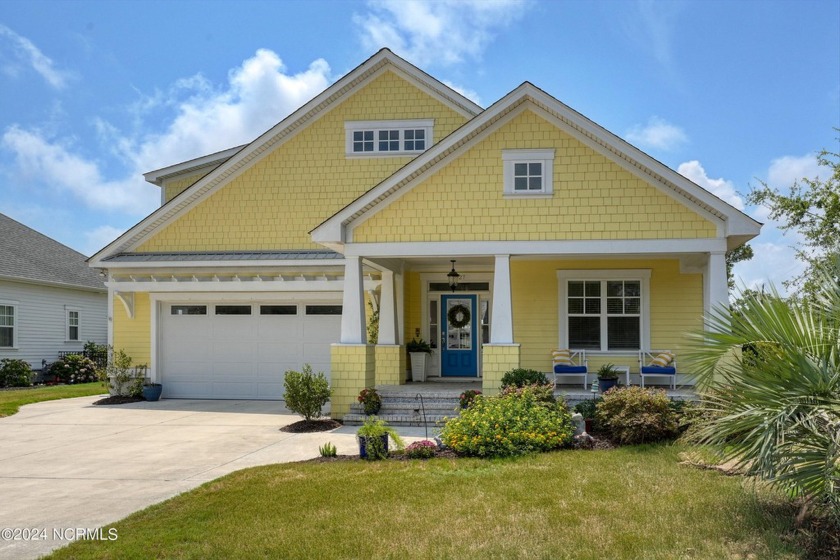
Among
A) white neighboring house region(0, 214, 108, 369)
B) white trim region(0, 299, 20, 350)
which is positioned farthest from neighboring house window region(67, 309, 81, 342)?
white trim region(0, 299, 20, 350)

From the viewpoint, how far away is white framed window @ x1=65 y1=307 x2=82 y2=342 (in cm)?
2859

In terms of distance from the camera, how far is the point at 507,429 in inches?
412

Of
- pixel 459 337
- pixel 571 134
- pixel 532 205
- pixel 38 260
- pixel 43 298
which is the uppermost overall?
pixel 571 134

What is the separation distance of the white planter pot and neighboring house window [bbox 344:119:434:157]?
210 inches

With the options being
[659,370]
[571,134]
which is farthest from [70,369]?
[659,370]

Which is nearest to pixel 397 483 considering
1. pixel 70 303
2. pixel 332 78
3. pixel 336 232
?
pixel 336 232

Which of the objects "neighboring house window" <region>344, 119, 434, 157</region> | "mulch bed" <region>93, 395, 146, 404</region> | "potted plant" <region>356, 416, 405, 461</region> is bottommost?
"mulch bed" <region>93, 395, 146, 404</region>

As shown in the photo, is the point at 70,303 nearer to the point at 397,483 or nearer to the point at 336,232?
the point at 336,232

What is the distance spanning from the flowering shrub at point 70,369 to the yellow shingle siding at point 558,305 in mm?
17810

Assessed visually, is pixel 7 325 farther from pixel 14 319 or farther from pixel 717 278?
pixel 717 278

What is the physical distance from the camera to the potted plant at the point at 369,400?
1359 centimetres

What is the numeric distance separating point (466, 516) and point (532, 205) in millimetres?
7857

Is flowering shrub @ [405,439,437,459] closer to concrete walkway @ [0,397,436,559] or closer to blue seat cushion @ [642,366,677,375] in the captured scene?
concrete walkway @ [0,397,436,559]

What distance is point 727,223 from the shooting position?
13.2 m
